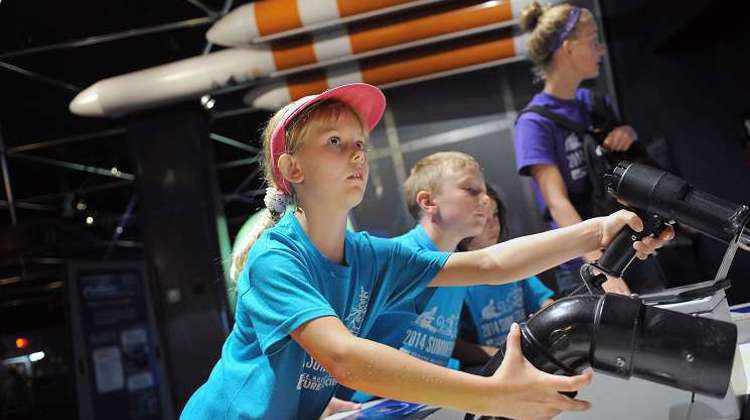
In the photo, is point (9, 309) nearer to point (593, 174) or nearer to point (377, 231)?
point (377, 231)

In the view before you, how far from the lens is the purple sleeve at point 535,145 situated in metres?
1.71

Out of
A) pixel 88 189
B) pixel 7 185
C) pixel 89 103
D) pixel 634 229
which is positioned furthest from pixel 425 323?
pixel 88 189

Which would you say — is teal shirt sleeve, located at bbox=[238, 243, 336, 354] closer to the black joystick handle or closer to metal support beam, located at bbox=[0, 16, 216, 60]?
the black joystick handle

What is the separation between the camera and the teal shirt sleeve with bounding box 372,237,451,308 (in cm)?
116

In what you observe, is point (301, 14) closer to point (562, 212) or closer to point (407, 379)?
point (562, 212)

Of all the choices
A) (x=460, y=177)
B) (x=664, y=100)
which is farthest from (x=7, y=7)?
(x=664, y=100)

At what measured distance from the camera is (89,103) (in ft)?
9.23

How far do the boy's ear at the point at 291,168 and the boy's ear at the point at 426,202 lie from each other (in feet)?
2.22

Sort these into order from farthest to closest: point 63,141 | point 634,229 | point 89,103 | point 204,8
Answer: point 63,141 → point 204,8 → point 89,103 → point 634,229

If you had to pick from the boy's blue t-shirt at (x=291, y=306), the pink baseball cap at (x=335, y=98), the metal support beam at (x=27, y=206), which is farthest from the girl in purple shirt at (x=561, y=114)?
the metal support beam at (x=27, y=206)

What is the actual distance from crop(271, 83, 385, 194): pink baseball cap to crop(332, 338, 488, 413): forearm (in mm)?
397

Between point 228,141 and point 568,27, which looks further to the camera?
point 228,141

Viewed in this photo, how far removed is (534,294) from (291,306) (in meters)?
0.98

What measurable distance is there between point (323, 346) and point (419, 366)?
0.38 ft
